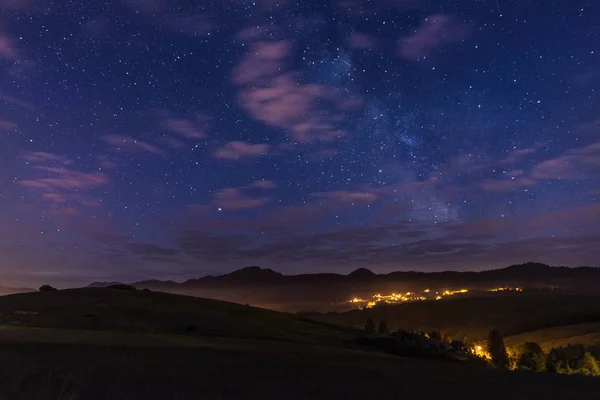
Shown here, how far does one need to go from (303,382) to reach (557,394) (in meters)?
6.86

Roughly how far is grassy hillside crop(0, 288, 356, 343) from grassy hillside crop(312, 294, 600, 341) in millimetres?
66403

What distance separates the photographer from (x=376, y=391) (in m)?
13.2

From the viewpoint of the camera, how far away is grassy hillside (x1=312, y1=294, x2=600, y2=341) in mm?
109250

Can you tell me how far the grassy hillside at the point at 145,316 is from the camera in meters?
30.0

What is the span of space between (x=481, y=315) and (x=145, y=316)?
113 m

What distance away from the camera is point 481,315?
129875 millimetres

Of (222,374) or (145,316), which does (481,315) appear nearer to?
(145,316)

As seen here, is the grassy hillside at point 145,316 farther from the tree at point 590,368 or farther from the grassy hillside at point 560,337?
the grassy hillside at point 560,337

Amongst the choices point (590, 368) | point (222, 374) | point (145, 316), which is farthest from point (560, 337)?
point (222, 374)

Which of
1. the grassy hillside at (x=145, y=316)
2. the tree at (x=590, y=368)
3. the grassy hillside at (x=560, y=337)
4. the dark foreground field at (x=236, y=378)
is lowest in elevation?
the grassy hillside at (x=560, y=337)

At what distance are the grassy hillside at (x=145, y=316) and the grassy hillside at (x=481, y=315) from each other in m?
66.4

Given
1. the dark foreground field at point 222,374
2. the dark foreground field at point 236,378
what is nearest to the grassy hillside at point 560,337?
the dark foreground field at point 222,374

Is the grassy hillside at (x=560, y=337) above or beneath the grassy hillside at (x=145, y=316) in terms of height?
beneath

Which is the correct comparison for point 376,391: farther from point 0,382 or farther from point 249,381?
point 0,382
